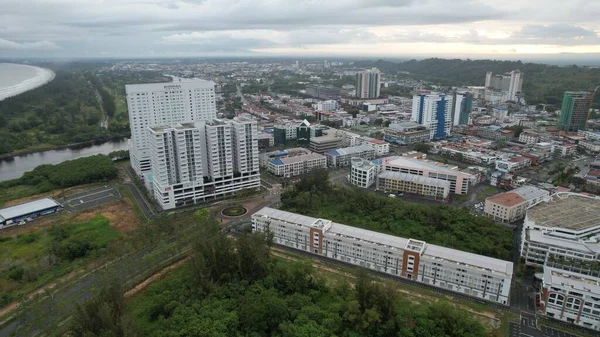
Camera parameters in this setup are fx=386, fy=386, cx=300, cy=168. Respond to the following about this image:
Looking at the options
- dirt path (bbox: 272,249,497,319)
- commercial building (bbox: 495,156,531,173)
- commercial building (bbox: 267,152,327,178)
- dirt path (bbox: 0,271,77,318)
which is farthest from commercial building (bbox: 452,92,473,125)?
dirt path (bbox: 0,271,77,318)

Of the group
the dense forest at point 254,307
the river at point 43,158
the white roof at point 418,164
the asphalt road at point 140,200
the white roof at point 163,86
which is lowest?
the river at point 43,158

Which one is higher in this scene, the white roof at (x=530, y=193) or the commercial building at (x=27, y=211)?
the white roof at (x=530, y=193)

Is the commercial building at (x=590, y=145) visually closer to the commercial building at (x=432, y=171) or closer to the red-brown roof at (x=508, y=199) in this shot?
the commercial building at (x=432, y=171)

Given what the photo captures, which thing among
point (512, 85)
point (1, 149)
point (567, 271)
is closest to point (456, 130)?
point (512, 85)

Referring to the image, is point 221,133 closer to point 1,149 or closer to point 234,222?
point 234,222

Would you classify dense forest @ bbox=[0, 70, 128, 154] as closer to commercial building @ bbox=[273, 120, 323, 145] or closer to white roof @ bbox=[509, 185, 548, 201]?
commercial building @ bbox=[273, 120, 323, 145]

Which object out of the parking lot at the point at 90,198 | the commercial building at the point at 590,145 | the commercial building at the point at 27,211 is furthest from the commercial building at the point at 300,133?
A: the commercial building at the point at 590,145
